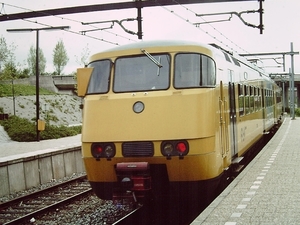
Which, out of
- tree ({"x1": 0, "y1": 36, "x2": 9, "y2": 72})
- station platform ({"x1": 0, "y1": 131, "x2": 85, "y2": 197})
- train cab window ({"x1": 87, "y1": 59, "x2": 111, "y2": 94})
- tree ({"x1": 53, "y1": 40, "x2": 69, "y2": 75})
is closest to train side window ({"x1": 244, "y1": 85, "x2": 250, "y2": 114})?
train cab window ({"x1": 87, "y1": 59, "x2": 111, "y2": 94})

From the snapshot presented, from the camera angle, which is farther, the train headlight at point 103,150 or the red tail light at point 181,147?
the train headlight at point 103,150

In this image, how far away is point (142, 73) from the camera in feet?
33.3

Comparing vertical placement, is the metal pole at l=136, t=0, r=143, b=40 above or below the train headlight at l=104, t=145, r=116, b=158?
above

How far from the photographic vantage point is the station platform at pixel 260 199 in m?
8.12

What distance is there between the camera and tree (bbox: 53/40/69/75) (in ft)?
277

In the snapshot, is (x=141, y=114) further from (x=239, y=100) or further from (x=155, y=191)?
(x=239, y=100)

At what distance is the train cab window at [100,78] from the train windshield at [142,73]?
18cm

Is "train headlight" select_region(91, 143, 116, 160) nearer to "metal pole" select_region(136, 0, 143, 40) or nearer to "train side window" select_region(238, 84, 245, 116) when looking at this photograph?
"train side window" select_region(238, 84, 245, 116)

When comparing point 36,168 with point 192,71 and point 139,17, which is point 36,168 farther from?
point 192,71

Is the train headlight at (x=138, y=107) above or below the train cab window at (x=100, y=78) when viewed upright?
below

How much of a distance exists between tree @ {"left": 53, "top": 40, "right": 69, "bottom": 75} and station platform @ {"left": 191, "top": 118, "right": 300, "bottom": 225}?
71794 millimetres

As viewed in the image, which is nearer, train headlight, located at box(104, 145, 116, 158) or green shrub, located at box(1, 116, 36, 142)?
train headlight, located at box(104, 145, 116, 158)

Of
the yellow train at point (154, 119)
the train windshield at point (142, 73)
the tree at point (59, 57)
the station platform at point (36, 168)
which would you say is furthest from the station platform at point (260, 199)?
the tree at point (59, 57)

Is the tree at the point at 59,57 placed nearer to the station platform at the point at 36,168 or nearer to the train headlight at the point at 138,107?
the station platform at the point at 36,168
